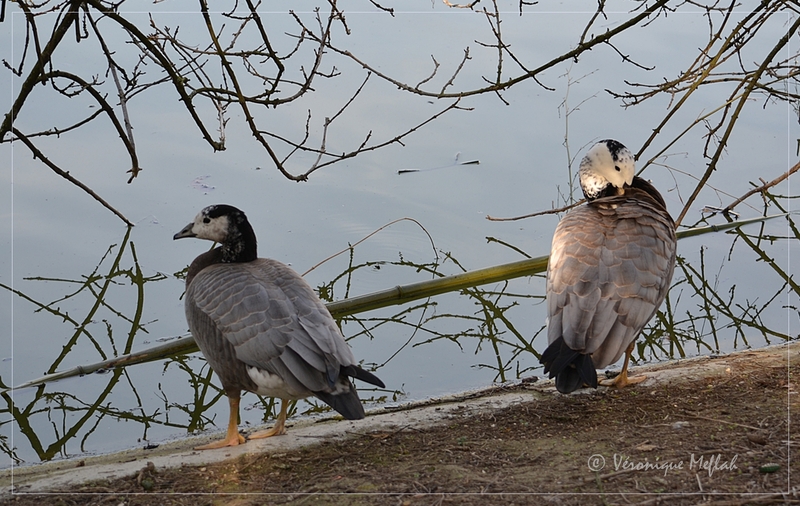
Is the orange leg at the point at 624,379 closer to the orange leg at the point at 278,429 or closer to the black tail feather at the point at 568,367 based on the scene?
the black tail feather at the point at 568,367

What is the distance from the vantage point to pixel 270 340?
4527mm

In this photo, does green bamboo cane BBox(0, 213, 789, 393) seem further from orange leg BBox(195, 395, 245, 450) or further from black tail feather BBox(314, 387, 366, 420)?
black tail feather BBox(314, 387, 366, 420)

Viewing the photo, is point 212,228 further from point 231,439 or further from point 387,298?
point 387,298

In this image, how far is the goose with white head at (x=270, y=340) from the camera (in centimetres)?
438

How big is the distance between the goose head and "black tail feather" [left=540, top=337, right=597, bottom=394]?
89.7 inches

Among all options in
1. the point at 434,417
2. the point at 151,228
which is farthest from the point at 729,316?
the point at 151,228

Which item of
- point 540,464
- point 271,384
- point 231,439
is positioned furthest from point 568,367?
point 231,439

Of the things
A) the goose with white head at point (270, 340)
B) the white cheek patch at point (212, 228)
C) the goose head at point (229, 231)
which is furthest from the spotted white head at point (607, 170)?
the white cheek patch at point (212, 228)

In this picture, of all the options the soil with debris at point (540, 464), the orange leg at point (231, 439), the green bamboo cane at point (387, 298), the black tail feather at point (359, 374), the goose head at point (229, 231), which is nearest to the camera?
the soil with debris at point (540, 464)

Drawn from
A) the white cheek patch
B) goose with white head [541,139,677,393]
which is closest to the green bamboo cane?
the white cheek patch

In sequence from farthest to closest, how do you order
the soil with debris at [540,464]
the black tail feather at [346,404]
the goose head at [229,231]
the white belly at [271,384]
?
the goose head at [229,231] → the white belly at [271,384] → the black tail feather at [346,404] → the soil with debris at [540,464]

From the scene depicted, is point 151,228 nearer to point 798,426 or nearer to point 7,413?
point 7,413

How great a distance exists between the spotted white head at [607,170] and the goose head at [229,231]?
8.67ft

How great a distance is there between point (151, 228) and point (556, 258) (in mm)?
4839
